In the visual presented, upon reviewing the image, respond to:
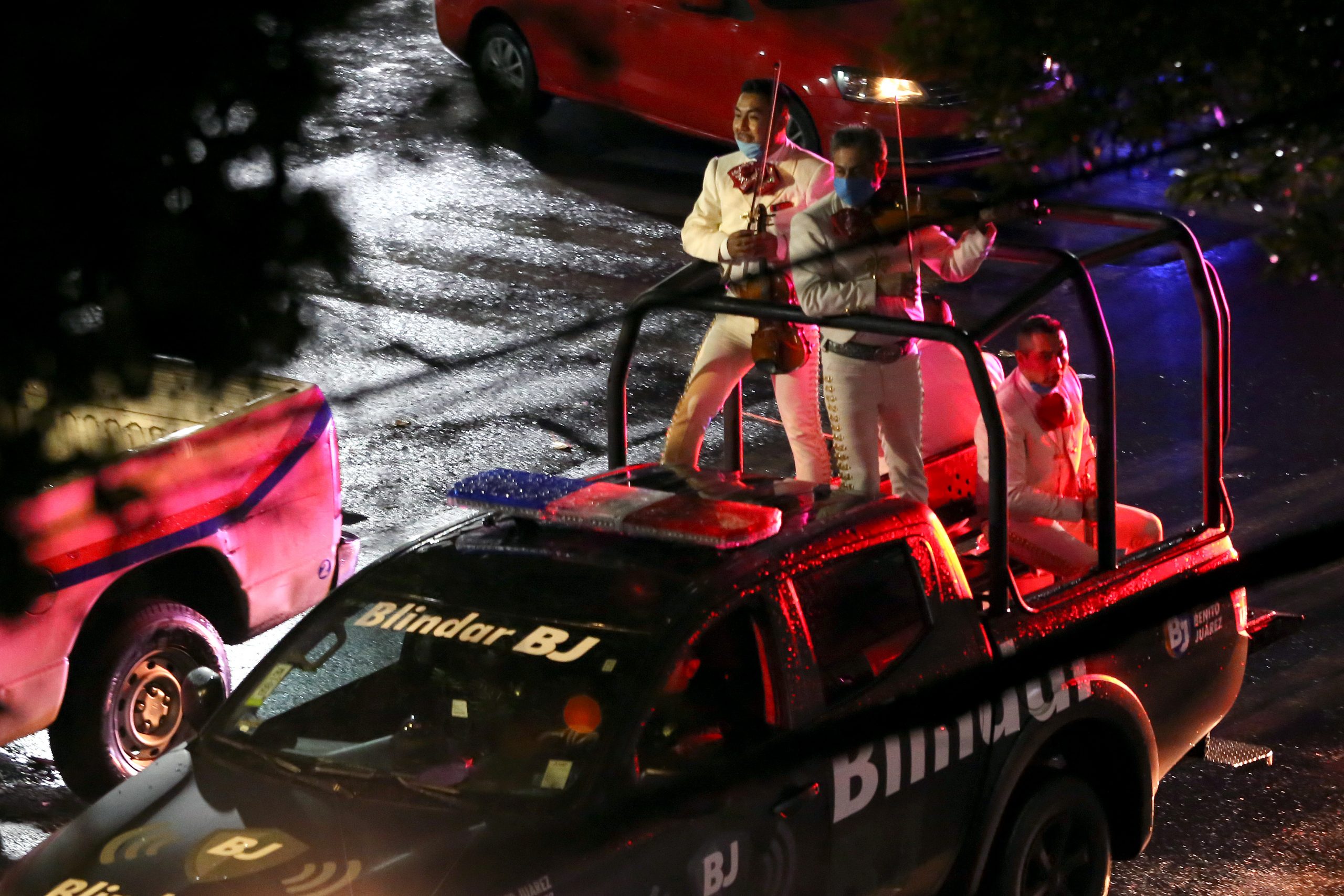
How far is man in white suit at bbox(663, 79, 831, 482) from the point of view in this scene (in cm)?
773

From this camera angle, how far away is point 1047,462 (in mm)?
7262

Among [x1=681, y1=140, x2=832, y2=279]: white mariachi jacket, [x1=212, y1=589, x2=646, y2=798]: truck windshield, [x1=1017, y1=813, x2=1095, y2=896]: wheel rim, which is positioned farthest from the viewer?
[x1=681, y1=140, x2=832, y2=279]: white mariachi jacket

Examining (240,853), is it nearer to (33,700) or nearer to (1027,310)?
(33,700)

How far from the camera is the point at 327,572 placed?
7941 millimetres

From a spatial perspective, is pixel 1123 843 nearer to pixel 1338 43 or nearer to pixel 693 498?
pixel 693 498

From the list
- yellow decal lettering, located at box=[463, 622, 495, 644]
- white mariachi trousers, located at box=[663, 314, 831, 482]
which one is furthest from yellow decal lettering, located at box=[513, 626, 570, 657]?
white mariachi trousers, located at box=[663, 314, 831, 482]

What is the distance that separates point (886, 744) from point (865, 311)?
2252 millimetres

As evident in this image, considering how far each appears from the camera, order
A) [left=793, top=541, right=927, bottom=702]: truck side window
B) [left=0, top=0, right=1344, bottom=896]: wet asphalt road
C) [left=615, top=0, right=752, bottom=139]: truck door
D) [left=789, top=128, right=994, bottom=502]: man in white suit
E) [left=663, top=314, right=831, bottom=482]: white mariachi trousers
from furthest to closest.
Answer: [left=615, top=0, right=752, bottom=139]: truck door, [left=663, top=314, right=831, bottom=482]: white mariachi trousers, [left=789, top=128, right=994, bottom=502]: man in white suit, [left=793, top=541, right=927, bottom=702]: truck side window, [left=0, top=0, right=1344, bottom=896]: wet asphalt road

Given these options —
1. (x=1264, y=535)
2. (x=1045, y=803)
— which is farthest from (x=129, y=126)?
(x=1264, y=535)

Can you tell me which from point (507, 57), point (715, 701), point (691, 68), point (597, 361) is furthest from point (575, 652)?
point (507, 57)

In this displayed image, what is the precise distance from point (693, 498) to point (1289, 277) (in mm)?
2129

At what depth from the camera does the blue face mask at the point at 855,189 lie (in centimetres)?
732

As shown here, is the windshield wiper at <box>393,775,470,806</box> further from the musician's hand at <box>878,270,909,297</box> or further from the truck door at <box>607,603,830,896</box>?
the musician's hand at <box>878,270,909,297</box>

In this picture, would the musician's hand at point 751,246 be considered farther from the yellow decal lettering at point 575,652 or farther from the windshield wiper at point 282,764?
the windshield wiper at point 282,764
